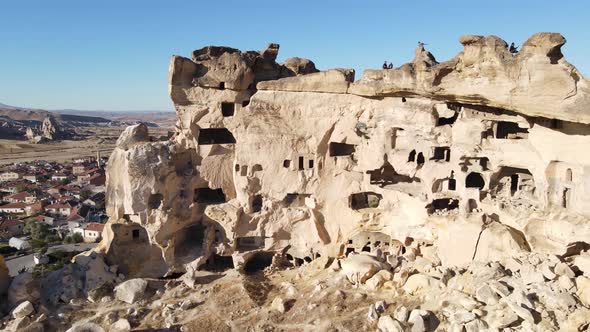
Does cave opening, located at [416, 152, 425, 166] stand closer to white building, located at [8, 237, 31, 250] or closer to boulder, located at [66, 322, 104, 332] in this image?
boulder, located at [66, 322, 104, 332]

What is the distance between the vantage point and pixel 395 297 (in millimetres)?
14727

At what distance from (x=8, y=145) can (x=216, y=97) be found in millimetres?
102730

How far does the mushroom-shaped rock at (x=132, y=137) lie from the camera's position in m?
18.8

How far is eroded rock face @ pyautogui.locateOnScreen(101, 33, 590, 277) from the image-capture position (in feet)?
48.9

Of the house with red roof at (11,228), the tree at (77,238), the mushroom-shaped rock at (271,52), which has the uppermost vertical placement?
the mushroom-shaped rock at (271,52)

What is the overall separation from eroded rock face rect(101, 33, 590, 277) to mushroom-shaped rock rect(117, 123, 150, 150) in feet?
0.20

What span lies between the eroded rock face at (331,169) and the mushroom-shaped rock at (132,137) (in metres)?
0.06

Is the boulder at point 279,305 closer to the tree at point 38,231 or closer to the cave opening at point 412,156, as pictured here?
the cave opening at point 412,156

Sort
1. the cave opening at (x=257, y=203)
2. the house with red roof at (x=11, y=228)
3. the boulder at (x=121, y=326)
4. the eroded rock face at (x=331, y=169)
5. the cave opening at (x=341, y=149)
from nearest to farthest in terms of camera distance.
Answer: the boulder at (x=121, y=326) < the eroded rock face at (x=331, y=169) < the cave opening at (x=341, y=149) < the cave opening at (x=257, y=203) < the house with red roof at (x=11, y=228)

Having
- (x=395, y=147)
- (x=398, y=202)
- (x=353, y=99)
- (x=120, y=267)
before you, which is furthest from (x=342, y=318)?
(x=120, y=267)

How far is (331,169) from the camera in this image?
1925 cm

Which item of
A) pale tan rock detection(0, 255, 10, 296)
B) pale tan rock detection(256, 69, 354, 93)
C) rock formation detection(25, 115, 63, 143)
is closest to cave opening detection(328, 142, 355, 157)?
pale tan rock detection(256, 69, 354, 93)

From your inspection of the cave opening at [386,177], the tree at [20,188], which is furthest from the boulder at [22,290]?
the tree at [20,188]

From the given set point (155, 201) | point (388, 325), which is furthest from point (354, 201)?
point (155, 201)
